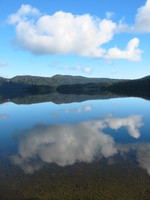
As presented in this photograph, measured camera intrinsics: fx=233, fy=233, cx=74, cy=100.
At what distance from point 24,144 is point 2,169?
34.6 ft

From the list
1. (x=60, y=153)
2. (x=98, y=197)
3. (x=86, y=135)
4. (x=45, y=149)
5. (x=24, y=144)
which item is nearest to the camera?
(x=98, y=197)

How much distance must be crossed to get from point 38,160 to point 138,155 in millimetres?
12156

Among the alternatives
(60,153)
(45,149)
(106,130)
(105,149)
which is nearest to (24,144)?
→ (45,149)

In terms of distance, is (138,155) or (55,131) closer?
(138,155)

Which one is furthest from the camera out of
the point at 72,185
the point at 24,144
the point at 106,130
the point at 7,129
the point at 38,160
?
the point at 7,129

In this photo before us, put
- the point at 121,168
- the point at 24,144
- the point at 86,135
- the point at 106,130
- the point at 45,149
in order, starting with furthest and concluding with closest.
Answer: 1. the point at 106,130
2. the point at 86,135
3. the point at 24,144
4. the point at 45,149
5. the point at 121,168

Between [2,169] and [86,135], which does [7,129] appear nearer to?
[86,135]

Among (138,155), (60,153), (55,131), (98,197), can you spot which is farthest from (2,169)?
(55,131)

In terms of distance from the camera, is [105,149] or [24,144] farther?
[24,144]

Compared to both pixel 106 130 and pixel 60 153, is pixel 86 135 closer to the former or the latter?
pixel 106 130

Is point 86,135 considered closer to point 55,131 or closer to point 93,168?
Answer: point 55,131

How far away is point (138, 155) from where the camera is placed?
2834 cm

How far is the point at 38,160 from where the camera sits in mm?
28219

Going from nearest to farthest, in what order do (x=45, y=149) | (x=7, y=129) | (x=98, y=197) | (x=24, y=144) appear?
(x=98, y=197) → (x=45, y=149) → (x=24, y=144) → (x=7, y=129)
